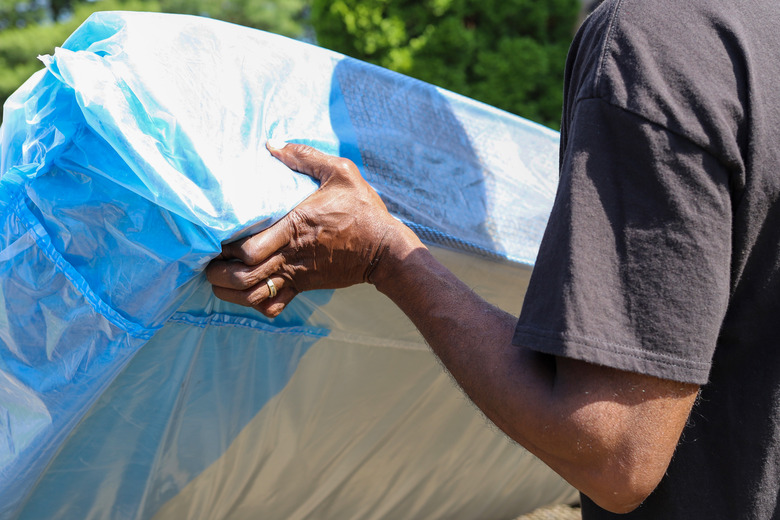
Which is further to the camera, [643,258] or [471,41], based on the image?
[471,41]

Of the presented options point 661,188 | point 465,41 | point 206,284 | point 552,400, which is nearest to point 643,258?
point 661,188

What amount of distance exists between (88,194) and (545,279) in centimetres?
83

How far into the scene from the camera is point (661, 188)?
0.91 meters

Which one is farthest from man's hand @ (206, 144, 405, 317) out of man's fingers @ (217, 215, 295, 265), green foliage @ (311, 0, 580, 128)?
green foliage @ (311, 0, 580, 128)

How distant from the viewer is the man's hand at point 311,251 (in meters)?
1.20

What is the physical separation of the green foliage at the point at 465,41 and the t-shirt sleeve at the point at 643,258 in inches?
156

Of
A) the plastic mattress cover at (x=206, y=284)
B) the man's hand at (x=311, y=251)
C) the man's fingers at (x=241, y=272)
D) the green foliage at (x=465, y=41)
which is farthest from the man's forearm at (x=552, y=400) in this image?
the green foliage at (x=465, y=41)

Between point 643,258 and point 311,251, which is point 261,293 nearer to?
point 311,251

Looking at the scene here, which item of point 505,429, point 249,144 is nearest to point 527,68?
point 249,144

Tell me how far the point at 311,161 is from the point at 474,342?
1.64ft

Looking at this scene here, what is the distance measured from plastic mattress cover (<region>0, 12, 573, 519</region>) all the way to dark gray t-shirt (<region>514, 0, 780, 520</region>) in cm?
56

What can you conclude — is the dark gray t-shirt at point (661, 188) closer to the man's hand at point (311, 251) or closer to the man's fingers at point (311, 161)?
the man's hand at point (311, 251)

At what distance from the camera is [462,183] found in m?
1.67

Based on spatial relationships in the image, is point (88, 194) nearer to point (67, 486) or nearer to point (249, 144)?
point (249, 144)
